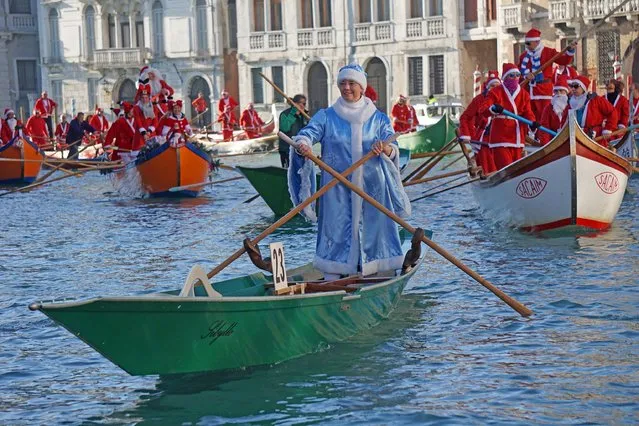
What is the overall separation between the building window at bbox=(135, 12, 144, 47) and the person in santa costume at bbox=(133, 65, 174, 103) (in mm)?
30047

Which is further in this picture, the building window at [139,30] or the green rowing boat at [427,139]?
the building window at [139,30]

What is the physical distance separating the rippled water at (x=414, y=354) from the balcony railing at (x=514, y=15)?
25.0 metres

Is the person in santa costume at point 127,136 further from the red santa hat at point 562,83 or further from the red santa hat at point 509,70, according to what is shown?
the red santa hat at point 509,70

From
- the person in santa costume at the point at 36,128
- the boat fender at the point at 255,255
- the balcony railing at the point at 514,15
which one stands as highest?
the balcony railing at the point at 514,15

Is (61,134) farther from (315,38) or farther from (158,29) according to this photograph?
(158,29)

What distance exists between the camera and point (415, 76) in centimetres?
4381

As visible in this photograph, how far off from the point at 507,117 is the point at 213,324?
8.20 m

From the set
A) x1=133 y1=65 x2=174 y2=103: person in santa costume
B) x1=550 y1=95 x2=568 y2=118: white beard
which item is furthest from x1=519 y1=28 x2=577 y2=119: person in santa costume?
x1=133 y1=65 x2=174 y2=103: person in santa costume

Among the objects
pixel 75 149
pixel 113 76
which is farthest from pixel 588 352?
pixel 113 76

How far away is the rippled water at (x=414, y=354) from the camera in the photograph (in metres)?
7.50

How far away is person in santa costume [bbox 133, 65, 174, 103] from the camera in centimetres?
2259

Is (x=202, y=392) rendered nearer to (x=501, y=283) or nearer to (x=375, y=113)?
(x=375, y=113)

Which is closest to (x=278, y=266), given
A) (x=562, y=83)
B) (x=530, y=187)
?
(x=530, y=187)

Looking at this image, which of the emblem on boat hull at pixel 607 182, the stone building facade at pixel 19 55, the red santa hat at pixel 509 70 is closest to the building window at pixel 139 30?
the stone building facade at pixel 19 55
